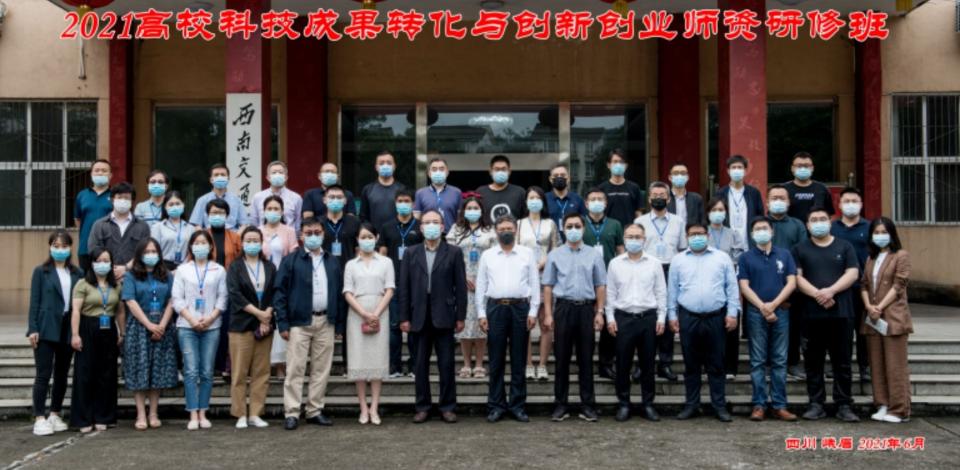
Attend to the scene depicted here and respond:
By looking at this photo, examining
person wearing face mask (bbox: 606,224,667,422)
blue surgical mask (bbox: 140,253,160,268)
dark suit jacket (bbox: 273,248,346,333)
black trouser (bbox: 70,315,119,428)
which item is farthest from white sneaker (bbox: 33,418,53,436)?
person wearing face mask (bbox: 606,224,667,422)

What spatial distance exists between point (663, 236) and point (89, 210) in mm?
5321

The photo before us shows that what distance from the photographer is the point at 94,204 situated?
8.27 meters

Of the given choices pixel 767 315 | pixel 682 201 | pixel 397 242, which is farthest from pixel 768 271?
pixel 397 242

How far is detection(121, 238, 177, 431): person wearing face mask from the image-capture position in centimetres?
697

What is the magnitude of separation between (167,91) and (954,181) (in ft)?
37.1

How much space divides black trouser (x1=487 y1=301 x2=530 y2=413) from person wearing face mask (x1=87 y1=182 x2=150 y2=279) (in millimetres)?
3111

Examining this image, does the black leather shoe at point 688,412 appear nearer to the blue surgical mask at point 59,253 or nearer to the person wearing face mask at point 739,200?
the person wearing face mask at point 739,200

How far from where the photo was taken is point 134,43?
12766mm

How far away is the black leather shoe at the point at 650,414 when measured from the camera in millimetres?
7074

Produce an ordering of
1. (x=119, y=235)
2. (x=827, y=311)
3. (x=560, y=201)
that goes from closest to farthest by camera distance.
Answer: (x=827, y=311)
(x=119, y=235)
(x=560, y=201)

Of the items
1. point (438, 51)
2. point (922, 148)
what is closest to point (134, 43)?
point (438, 51)

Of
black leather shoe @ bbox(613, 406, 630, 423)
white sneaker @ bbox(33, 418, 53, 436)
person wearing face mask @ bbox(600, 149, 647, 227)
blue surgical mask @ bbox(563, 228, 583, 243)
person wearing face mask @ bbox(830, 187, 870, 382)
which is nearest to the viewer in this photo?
white sneaker @ bbox(33, 418, 53, 436)

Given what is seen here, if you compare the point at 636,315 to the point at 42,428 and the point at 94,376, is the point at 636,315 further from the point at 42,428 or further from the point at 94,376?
the point at 42,428

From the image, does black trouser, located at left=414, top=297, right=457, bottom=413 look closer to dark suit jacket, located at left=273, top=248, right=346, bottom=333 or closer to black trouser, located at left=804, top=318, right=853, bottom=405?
dark suit jacket, located at left=273, top=248, right=346, bottom=333
